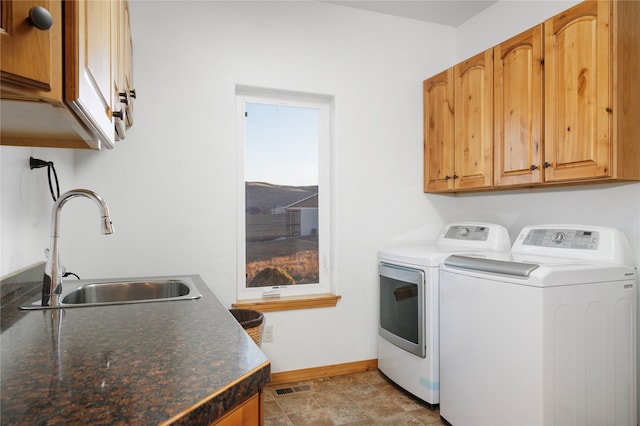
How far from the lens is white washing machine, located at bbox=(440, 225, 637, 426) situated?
1.80m

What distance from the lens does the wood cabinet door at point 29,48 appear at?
0.59 metres

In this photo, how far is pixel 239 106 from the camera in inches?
114

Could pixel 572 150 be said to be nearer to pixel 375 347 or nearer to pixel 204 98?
pixel 375 347

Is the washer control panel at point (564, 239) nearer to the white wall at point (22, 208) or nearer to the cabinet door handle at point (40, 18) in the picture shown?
the cabinet door handle at point (40, 18)

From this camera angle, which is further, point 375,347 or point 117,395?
point 375,347

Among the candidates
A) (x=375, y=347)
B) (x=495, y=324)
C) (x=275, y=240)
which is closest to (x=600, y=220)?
(x=495, y=324)

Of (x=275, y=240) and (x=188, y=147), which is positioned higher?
(x=188, y=147)

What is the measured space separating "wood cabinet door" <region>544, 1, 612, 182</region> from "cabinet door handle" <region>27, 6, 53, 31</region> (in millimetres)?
2212

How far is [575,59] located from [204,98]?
211 cm

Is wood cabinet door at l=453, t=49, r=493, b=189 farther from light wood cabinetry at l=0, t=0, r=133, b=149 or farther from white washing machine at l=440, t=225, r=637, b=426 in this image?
light wood cabinetry at l=0, t=0, r=133, b=149

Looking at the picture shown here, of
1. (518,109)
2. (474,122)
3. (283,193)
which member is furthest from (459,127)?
(283,193)

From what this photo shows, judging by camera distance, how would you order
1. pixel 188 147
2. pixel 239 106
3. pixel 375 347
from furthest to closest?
pixel 375 347 < pixel 239 106 < pixel 188 147

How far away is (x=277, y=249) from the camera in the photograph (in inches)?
118

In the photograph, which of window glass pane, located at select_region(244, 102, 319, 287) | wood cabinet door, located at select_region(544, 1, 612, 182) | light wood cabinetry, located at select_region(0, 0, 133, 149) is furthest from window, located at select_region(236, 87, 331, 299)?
light wood cabinetry, located at select_region(0, 0, 133, 149)
